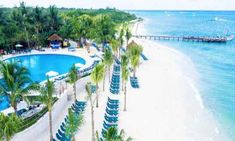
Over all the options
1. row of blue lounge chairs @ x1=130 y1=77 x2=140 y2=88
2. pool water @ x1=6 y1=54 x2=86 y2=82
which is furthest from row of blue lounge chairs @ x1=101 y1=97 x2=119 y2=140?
pool water @ x1=6 y1=54 x2=86 y2=82

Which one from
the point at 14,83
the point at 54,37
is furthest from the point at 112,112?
the point at 54,37

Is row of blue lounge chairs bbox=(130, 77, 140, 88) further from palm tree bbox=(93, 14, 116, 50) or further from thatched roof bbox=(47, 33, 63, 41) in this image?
thatched roof bbox=(47, 33, 63, 41)

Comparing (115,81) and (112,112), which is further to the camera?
(115,81)

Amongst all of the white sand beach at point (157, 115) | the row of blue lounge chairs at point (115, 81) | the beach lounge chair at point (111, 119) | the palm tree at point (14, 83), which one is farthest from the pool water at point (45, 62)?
the beach lounge chair at point (111, 119)

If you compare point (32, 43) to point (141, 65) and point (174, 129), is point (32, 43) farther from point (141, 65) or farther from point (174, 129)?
point (174, 129)

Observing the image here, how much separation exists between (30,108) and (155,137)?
8.88m

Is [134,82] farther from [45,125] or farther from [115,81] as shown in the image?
[45,125]

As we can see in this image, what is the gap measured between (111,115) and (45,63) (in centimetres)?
1982

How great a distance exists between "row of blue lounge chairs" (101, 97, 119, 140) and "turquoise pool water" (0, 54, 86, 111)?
443 inches

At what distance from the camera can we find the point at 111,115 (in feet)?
72.4

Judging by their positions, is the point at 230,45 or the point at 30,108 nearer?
the point at 30,108

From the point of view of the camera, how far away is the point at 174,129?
2106 centimetres

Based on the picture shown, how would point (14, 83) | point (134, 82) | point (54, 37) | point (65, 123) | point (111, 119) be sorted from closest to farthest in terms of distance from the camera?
point (14, 83) < point (65, 123) < point (111, 119) < point (134, 82) < point (54, 37)

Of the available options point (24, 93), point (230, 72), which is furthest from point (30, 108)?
point (230, 72)
